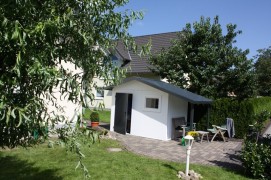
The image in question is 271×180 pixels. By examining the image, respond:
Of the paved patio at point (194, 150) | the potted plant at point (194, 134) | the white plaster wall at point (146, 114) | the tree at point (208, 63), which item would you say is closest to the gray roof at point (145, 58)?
the tree at point (208, 63)

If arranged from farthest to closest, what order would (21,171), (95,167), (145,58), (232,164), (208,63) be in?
(145,58) < (208,63) < (232,164) < (95,167) < (21,171)

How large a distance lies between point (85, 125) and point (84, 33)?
115 cm

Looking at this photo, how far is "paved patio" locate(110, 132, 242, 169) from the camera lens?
1066 cm

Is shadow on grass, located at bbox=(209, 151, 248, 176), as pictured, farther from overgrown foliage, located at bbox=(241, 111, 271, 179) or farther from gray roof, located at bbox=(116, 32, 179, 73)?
gray roof, located at bbox=(116, 32, 179, 73)

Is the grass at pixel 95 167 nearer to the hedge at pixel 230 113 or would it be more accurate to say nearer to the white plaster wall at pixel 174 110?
the white plaster wall at pixel 174 110

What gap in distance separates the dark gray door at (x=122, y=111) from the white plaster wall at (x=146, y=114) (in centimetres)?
43

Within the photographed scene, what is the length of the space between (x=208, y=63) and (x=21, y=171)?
16472 millimetres

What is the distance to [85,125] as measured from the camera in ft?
11.5

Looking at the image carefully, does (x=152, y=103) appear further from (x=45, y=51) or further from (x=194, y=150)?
(x=45, y=51)

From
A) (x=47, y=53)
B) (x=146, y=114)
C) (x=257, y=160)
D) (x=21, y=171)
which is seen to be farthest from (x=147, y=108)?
(x=47, y=53)

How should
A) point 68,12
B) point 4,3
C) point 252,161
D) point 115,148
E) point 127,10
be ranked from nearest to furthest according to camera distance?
point 4,3 < point 68,12 < point 127,10 < point 252,161 < point 115,148

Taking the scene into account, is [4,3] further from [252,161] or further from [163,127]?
[163,127]

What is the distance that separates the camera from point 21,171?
8391mm

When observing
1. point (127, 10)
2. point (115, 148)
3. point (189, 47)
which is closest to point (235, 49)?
point (189, 47)
